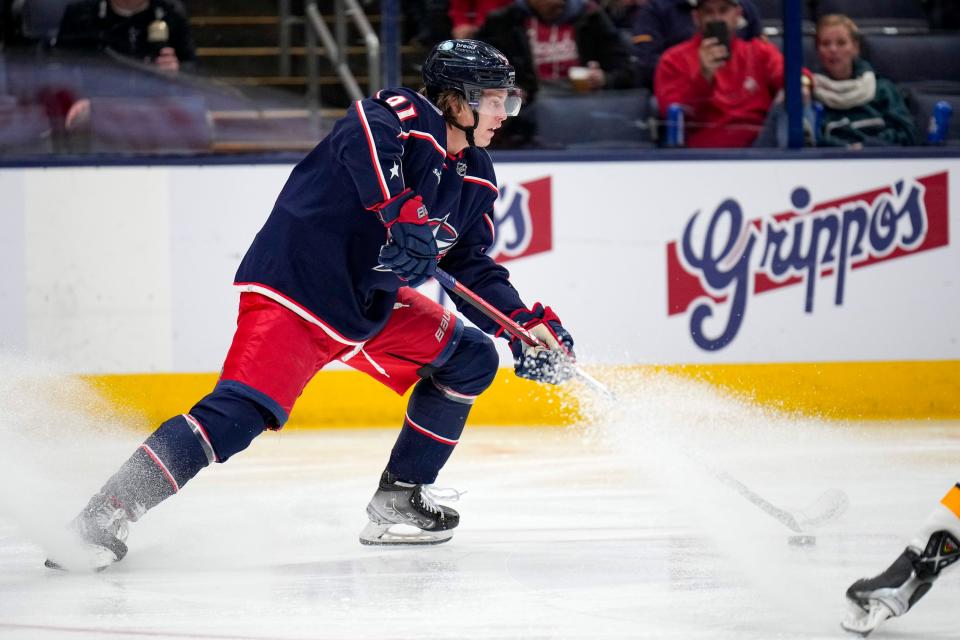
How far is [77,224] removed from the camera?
16.6ft

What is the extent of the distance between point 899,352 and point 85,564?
3.44 metres

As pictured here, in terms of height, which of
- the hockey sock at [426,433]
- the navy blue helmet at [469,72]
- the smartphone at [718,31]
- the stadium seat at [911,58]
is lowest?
the hockey sock at [426,433]

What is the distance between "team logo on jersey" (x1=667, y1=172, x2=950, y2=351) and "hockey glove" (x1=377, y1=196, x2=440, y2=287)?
2.51 metres

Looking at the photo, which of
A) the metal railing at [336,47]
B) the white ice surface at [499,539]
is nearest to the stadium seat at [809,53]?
the white ice surface at [499,539]

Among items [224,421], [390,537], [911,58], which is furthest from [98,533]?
[911,58]

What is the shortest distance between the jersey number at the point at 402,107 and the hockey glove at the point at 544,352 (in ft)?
1.89

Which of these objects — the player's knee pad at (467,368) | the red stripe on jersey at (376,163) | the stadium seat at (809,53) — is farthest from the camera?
the stadium seat at (809,53)

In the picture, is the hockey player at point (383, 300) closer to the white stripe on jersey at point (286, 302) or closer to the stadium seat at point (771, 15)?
the white stripe on jersey at point (286, 302)

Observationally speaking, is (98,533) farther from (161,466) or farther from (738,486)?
(738,486)

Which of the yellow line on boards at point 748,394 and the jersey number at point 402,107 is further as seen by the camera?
the yellow line on boards at point 748,394

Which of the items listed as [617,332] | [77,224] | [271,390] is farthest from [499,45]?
[271,390]

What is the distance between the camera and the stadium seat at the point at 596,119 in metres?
5.28

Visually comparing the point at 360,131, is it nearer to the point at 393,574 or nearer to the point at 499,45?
the point at 393,574

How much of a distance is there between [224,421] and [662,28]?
10.5 ft
